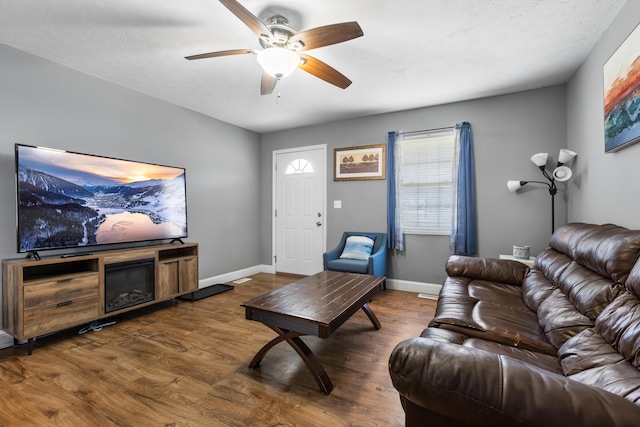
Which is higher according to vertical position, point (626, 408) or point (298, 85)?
point (298, 85)

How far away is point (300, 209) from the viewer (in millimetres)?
4910

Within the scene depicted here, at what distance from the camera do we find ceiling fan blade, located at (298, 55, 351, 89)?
2.18 metres

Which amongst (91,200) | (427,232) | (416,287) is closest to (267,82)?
(91,200)

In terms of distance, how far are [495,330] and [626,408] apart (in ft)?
2.86

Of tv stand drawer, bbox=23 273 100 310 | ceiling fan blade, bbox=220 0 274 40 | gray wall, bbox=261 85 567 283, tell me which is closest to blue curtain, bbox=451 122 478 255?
gray wall, bbox=261 85 567 283

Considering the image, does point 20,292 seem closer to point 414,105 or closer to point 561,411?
point 561,411

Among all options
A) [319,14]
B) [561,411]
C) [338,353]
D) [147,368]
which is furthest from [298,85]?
[561,411]

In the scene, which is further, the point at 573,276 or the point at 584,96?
the point at 584,96

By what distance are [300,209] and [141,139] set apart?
8.24 feet

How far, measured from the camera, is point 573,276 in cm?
170

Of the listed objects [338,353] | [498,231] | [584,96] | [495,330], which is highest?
[584,96]

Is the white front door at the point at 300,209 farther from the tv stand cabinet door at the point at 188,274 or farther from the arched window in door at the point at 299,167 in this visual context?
the tv stand cabinet door at the point at 188,274

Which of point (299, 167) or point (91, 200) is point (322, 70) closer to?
point (91, 200)

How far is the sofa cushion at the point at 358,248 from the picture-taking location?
3873 millimetres
